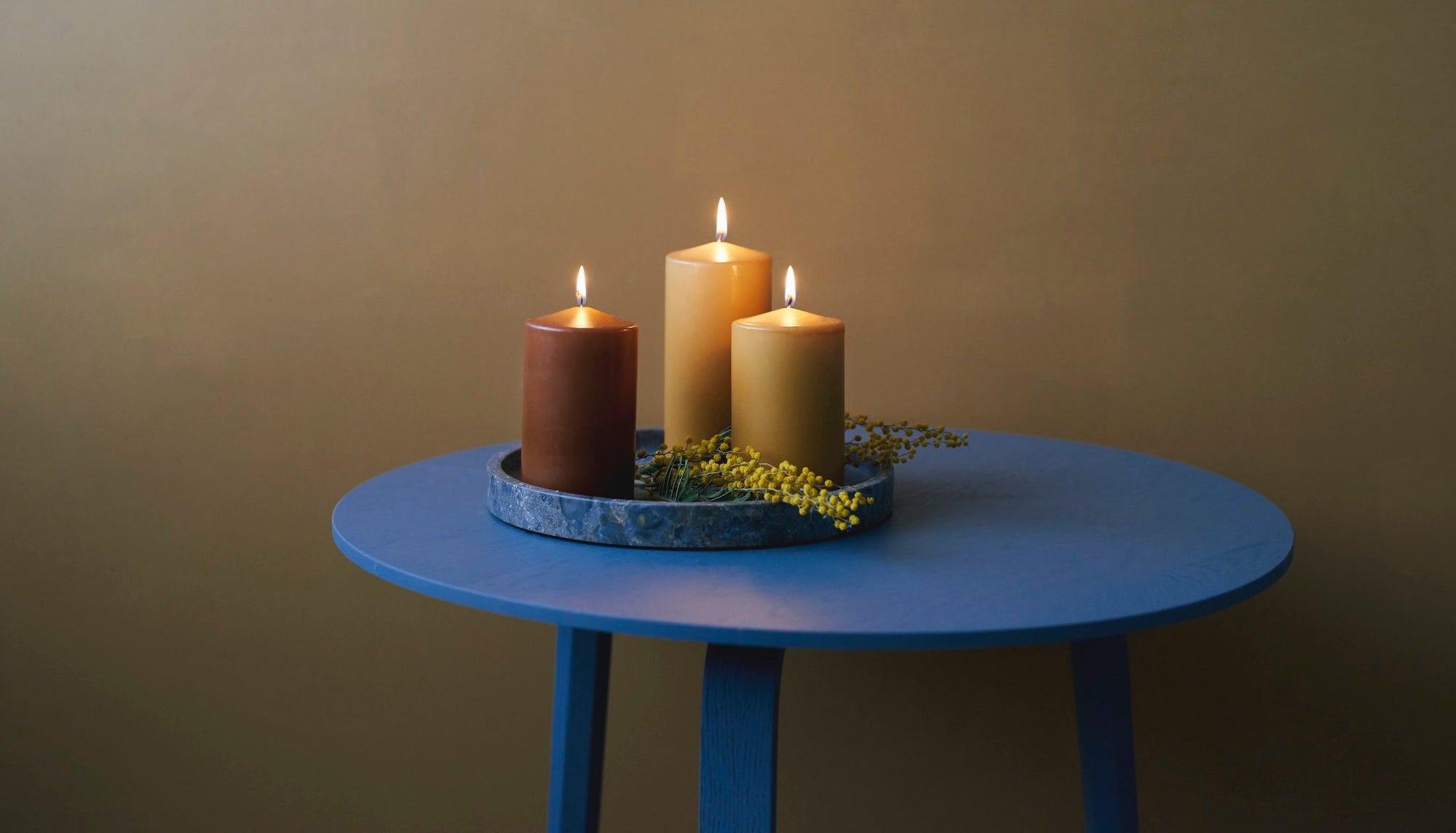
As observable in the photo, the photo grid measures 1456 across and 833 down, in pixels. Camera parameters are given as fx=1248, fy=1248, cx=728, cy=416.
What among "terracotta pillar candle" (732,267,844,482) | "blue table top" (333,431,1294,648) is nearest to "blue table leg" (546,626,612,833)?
"blue table top" (333,431,1294,648)

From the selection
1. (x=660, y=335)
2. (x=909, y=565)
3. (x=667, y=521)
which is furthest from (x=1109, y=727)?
(x=660, y=335)

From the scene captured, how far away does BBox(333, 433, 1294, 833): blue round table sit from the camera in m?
0.68

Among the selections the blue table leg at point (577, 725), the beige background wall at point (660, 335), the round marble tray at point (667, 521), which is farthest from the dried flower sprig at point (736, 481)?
the beige background wall at point (660, 335)

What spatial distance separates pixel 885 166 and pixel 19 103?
3.24 ft

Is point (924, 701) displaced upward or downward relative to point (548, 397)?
downward

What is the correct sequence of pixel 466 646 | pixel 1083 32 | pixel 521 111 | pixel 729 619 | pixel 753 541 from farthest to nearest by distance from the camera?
pixel 466 646 < pixel 521 111 < pixel 1083 32 < pixel 753 541 < pixel 729 619

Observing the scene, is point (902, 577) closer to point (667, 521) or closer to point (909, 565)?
point (909, 565)

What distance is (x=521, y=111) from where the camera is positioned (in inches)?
54.9

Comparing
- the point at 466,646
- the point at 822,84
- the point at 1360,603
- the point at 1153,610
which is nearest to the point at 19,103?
the point at 466,646

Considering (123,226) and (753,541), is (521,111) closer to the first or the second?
(123,226)

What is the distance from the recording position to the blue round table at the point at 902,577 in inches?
26.8

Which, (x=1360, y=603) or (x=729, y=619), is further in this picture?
(x=1360, y=603)

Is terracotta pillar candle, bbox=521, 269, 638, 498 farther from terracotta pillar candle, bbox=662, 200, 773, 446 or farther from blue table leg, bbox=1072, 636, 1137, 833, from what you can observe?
blue table leg, bbox=1072, 636, 1137, 833

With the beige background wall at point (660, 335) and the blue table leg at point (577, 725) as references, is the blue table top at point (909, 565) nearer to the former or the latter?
the blue table leg at point (577, 725)
